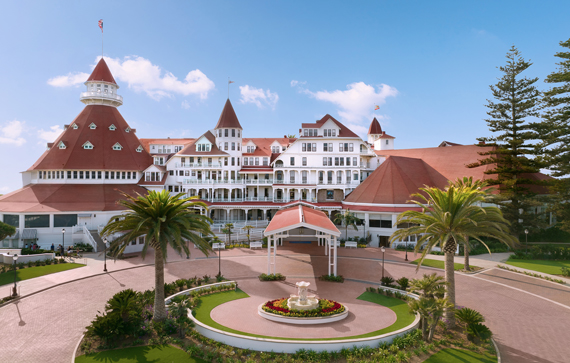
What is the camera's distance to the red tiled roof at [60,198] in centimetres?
3947

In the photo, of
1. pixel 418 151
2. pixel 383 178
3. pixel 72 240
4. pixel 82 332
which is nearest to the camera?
pixel 82 332

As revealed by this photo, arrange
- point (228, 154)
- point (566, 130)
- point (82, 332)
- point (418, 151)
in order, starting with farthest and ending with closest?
1. point (418, 151)
2. point (228, 154)
3. point (566, 130)
4. point (82, 332)

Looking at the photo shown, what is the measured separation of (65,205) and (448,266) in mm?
43311

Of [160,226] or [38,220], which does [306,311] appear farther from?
[38,220]

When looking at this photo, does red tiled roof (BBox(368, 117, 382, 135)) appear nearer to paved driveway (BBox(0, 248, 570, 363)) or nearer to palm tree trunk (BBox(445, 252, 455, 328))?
paved driveway (BBox(0, 248, 570, 363))

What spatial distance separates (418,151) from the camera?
5788cm

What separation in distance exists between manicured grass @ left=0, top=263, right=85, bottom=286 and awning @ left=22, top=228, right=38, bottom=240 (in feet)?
34.3

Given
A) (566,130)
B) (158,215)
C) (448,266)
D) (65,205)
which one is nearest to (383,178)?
(566,130)

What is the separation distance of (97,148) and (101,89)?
36.3ft

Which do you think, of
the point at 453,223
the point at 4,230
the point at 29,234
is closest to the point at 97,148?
the point at 29,234

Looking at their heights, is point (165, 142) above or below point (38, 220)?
above

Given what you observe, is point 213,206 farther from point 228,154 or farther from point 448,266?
point 448,266

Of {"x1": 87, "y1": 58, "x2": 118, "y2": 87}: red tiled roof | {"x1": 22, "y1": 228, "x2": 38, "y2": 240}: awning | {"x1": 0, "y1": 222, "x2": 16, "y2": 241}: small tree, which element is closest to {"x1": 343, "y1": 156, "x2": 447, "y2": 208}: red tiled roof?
{"x1": 0, "y1": 222, "x2": 16, "y2": 241}: small tree

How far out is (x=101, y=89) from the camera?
52406 mm
